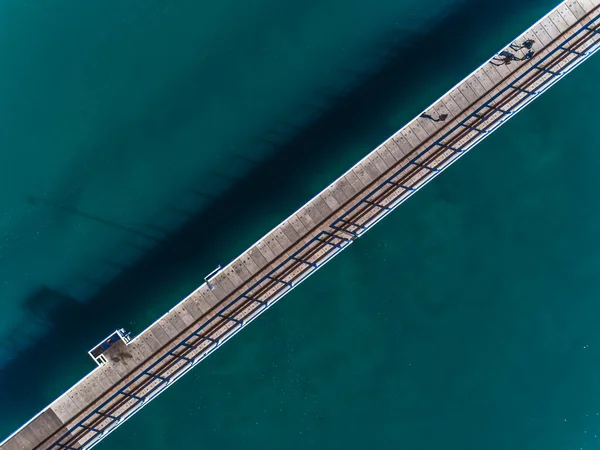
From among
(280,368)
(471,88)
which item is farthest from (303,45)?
(280,368)

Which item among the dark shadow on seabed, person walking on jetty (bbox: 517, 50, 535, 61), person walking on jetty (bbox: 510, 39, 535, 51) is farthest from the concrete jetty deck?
the dark shadow on seabed

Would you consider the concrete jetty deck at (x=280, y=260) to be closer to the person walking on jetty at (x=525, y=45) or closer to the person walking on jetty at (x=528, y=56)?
the person walking on jetty at (x=525, y=45)

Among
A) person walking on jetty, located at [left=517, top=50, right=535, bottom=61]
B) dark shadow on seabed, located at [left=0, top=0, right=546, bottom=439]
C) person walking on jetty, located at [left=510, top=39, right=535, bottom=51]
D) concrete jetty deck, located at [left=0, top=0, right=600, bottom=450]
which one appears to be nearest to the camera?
person walking on jetty, located at [left=510, top=39, right=535, bottom=51]

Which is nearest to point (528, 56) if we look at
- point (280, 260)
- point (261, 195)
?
point (261, 195)

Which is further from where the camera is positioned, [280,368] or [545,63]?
[280,368]

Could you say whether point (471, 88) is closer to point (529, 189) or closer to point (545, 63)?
point (545, 63)

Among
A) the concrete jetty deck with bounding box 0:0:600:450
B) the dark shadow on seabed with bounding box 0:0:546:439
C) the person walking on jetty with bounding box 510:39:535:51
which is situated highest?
the dark shadow on seabed with bounding box 0:0:546:439

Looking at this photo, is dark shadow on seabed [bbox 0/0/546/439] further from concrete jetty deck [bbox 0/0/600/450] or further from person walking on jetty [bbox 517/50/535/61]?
person walking on jetty [bbox 517/50/535/61]
